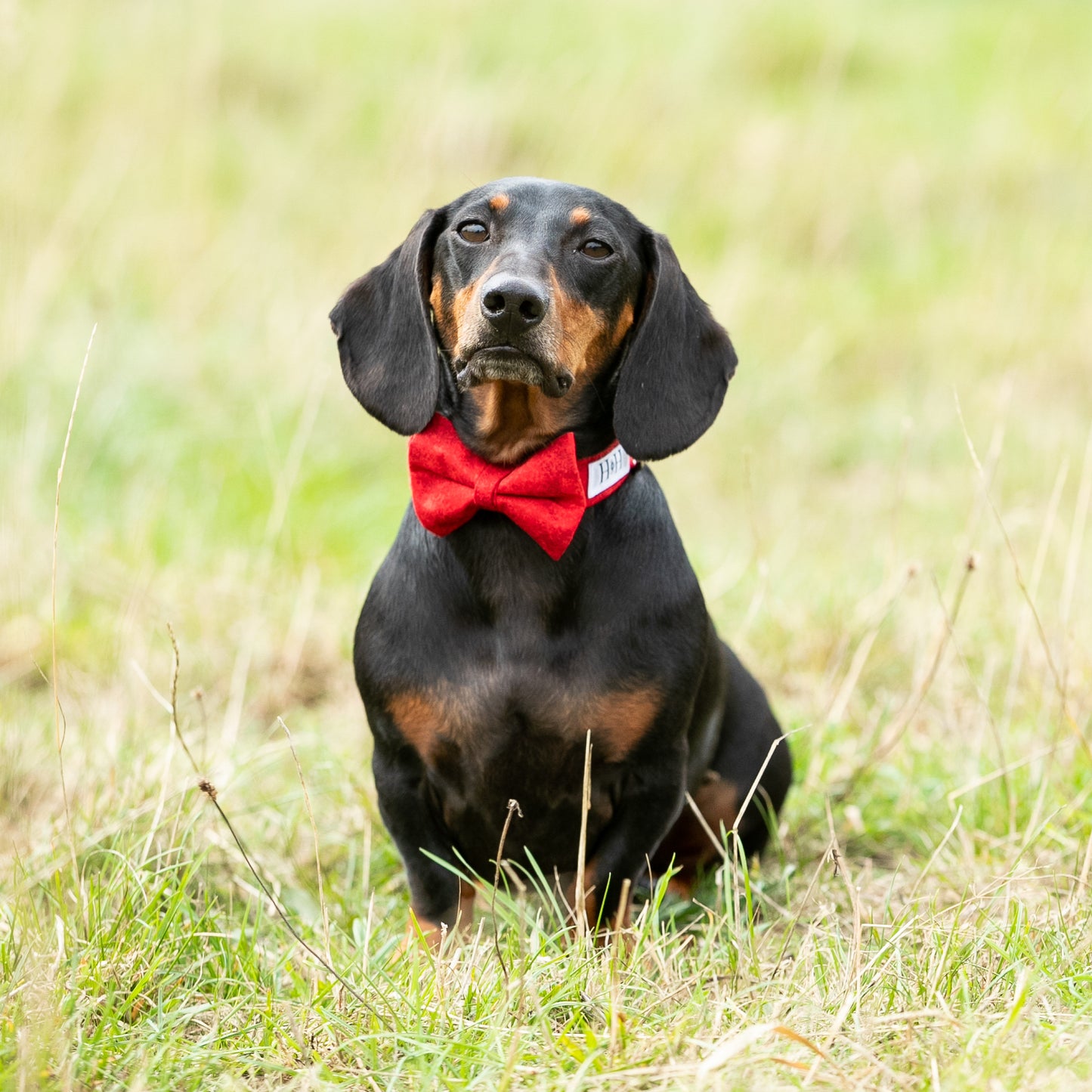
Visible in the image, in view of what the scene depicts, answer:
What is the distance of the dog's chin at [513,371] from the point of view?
2549mm

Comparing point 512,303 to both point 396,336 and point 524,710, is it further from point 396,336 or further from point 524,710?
point 524,710

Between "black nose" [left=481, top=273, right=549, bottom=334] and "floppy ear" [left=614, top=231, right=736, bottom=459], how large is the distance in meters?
0.29

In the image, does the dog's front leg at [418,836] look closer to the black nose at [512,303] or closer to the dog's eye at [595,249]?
the black nose at [512,303]

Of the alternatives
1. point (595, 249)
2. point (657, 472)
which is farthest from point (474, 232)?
point (657, 472)

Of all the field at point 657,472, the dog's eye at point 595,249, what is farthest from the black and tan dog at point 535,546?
the field at point 657,472

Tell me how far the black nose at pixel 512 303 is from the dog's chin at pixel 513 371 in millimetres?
51

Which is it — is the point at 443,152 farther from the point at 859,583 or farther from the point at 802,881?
Answer: the point at 802,881

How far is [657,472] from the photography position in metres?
6.24

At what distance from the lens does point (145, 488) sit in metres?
5.34

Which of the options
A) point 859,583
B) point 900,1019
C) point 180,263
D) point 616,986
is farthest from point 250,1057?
point 180,263

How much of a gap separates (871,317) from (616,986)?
6.33 m

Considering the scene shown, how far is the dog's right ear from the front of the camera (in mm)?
2760

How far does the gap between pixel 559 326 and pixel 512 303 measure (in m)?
0.14

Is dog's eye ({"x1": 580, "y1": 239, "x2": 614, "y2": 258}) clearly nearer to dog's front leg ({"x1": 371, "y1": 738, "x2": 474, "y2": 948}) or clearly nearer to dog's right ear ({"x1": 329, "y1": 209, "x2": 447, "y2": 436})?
dog's right ear ({"x1": 329, "y1": 209, "x2": 447, "y2": 436})
